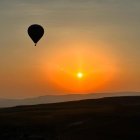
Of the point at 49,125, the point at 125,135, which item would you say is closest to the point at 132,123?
the point at 125,135

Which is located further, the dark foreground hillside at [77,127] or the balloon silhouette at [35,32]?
the balloon silhouette at [35,32]

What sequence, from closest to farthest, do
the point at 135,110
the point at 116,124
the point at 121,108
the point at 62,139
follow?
the point at 62,139, the point at 116,124, the point at 135,110, the point at 121,108

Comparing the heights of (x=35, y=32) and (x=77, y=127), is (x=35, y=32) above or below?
above

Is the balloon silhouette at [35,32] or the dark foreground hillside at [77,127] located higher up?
the balloon silhouette at [35,32]

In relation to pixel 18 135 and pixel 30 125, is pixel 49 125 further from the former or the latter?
pixel 18 135

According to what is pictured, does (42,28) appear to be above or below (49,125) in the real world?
above

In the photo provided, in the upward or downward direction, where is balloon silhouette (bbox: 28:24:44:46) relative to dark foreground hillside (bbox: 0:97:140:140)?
upward

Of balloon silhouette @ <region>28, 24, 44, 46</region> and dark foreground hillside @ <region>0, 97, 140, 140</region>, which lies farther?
balloon silhouette @ <region>28, 24, 44, 46</region>

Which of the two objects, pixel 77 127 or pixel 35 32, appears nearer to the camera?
pixel 77 127
